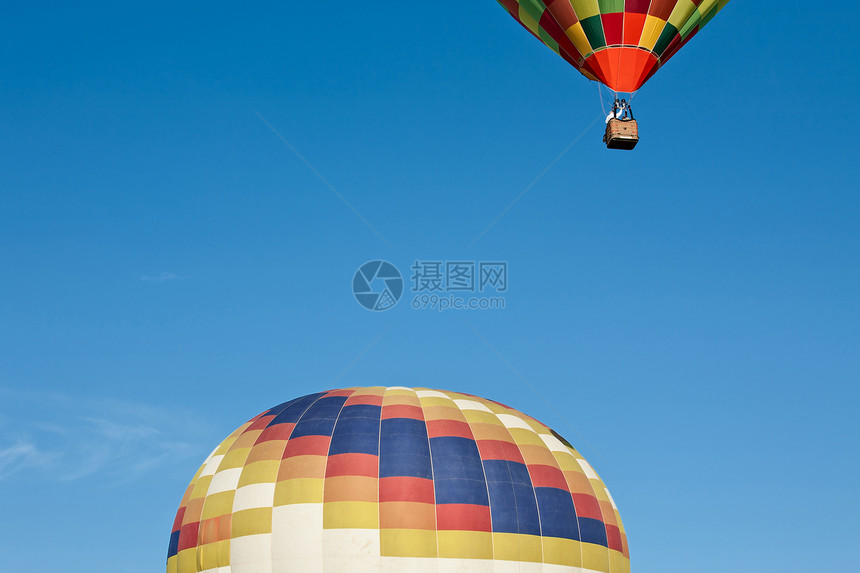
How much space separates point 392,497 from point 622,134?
8451 mm

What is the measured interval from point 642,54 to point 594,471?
8612 mm

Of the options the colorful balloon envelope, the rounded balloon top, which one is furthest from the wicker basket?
the rounded balloon top

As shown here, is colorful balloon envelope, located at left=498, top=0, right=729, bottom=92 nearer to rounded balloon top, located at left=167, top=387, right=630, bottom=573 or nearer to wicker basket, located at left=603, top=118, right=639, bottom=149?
wicker basket, located at left=603, top=118, right=639, bottom=149

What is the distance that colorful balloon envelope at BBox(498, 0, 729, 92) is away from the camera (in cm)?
2266

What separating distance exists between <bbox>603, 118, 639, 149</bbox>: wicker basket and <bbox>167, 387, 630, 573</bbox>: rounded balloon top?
19.2 feet

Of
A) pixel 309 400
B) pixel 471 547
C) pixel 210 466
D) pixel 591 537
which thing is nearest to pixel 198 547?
pixel 210 466

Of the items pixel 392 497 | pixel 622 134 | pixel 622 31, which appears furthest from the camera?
pixel 622 31

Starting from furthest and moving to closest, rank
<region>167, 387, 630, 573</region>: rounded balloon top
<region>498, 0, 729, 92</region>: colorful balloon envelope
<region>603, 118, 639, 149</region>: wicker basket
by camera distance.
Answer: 1. <region>498, 0, 729, 92</region>: colorful balloon envelope
2. <region>603, 118, 639, 149</region>: wicker basket
3. <region>167, 387, 630, 573</region>: rounded balloon top

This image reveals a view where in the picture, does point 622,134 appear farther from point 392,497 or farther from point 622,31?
point 392,497

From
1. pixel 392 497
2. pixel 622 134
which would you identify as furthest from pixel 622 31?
→ pixel 392 497

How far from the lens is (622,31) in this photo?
22.7 m

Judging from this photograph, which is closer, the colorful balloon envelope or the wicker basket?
the wicker basket

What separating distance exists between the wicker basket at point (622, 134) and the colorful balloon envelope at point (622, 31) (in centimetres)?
135

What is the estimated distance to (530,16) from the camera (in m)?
24.1
